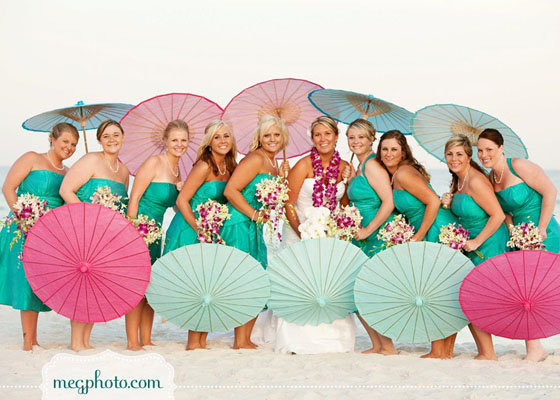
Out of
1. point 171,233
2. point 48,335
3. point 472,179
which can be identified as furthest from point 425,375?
point 48,335

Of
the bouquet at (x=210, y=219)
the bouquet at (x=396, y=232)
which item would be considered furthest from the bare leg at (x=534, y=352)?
the bouquet at (x=210, y=219)

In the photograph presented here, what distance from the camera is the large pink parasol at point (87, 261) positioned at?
519 centimetres

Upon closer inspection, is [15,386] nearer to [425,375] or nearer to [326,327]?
[326,327]

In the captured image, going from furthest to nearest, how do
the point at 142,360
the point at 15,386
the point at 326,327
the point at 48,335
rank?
1. the point at 48,335
2. the point at 326,327
3. the point at 142,360
4. the point at 15,386

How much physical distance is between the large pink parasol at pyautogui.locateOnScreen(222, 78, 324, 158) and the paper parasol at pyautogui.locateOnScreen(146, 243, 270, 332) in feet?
6.04

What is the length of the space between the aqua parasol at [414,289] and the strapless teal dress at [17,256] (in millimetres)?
3017

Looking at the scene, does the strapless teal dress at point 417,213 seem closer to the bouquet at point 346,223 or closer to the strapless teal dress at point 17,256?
the bouquet at point 346,223

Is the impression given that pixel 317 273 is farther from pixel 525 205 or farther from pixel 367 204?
pixel 525 205

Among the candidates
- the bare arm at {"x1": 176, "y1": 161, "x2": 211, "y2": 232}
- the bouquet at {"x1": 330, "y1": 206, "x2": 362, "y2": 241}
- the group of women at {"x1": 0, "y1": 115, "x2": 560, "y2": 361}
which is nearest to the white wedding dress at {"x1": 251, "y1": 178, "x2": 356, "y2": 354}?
the group of women at {"x1": 0, "y1": 115, "x2": 560, "y2": 361}

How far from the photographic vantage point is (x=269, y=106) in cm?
702

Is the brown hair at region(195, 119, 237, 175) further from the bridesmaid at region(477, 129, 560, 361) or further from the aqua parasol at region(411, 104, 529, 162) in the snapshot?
the bridesmaid at region(477, 129, 560, 361)

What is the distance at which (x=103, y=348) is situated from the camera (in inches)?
237

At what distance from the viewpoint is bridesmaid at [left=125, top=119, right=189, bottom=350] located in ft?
19.6

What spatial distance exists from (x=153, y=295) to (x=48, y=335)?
220 centimetres
